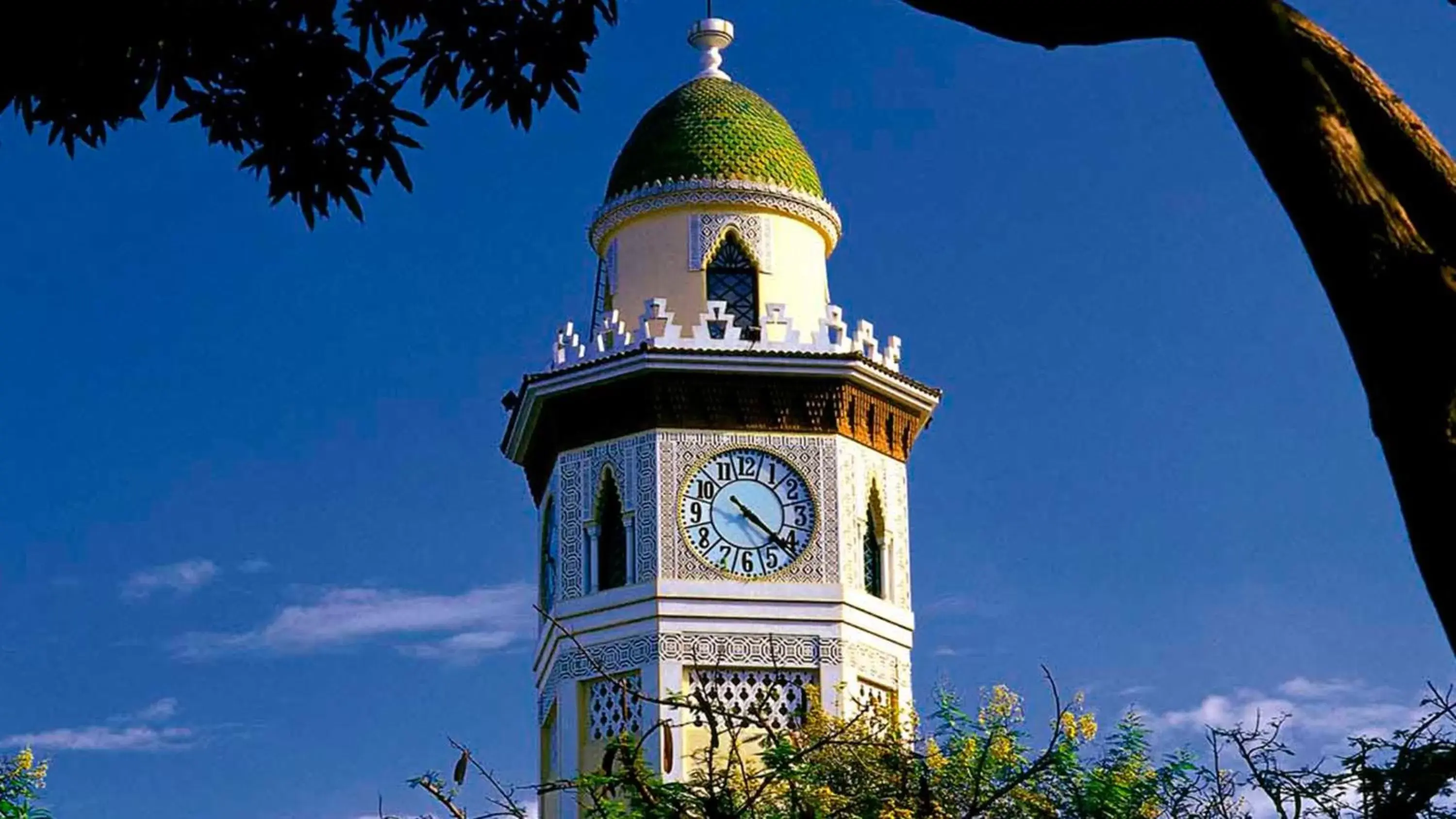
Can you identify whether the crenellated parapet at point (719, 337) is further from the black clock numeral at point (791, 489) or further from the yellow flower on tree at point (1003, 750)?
the yellow flower on tree at point (1003, 750)

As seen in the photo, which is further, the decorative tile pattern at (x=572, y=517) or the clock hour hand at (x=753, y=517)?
the decorative tile pattern at (x=572, y=517)

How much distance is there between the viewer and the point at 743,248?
26266 mm

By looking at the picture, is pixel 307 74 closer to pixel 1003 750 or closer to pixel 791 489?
pixel 1003 750

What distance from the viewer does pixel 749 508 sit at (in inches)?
1006

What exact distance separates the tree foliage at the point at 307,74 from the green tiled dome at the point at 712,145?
19.2 meters

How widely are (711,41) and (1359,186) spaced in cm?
2367

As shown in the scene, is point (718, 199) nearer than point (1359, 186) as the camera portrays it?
No

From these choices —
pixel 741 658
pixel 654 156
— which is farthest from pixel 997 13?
pixel 654 156

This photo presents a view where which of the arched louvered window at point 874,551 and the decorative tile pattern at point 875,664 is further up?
the arched louvered window at point 874,551

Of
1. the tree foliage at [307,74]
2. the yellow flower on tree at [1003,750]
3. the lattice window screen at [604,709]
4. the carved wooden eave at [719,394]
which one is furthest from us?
the carved wooden eave at [719,394]

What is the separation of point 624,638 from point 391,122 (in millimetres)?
18241

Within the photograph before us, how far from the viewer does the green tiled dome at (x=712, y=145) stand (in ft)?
86.8

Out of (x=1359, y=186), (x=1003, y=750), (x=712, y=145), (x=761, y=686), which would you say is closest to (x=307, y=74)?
(x=1359, y=186)

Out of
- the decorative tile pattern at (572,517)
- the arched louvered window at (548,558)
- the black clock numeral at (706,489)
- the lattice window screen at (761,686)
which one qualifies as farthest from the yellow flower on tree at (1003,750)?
the arched louvered window at (548,558)
